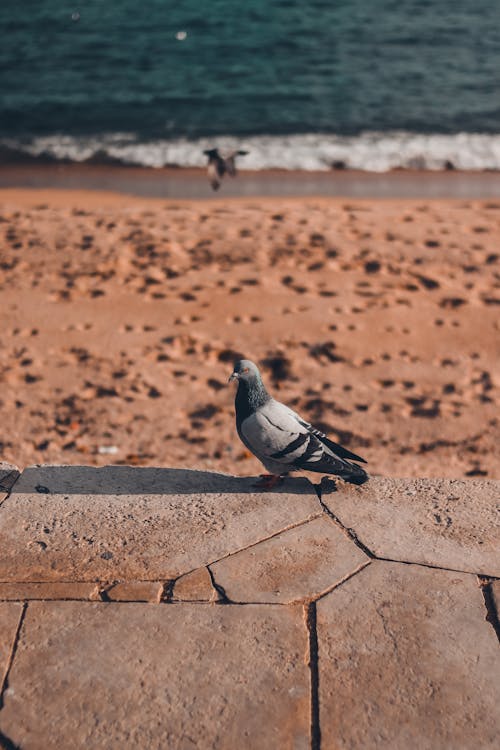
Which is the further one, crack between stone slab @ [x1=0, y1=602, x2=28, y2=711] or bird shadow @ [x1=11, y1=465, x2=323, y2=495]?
bird shadow @ [x1=11, y1=465, x2=323, y2=495]

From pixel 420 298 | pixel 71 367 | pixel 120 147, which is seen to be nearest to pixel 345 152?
pixel 120 147

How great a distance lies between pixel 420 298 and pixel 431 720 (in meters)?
5.34

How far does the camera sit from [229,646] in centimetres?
289

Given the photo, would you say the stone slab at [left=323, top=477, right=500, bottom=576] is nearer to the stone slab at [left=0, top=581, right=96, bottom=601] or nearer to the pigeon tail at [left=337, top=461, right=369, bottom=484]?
the pigeon tail at [left=337, top=461, right=369, bottom=484]

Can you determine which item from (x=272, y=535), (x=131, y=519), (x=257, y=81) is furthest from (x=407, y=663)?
(x=257, y=81)

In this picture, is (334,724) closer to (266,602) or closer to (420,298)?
(266,602)

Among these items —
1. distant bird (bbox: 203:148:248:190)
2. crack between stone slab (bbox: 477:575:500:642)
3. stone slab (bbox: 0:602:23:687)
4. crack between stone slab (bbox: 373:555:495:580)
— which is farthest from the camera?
distant bird (bbox: 203:148:248:190)

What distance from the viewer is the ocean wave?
543 inches

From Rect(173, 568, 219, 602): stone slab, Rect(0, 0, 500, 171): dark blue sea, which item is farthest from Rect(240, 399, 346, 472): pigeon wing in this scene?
Rect(0, 0, 500, 171): dark blue sea

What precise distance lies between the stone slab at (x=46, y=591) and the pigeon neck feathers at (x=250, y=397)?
1.24 meters

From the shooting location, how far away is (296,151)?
14.4 meters

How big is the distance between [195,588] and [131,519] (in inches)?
22.6

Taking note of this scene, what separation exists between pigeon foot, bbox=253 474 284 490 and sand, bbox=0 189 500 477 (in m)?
1.44

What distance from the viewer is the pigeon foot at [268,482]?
3.89 meters
